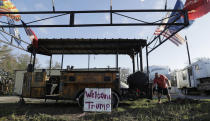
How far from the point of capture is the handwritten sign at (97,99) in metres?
5.15

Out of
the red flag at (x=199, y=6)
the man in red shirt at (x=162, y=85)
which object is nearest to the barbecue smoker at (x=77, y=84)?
the man in red shirt at (x=162, y=85)

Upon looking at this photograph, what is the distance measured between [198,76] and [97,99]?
1178 centimetres

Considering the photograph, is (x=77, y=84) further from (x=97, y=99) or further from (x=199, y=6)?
(x=199, y=6)

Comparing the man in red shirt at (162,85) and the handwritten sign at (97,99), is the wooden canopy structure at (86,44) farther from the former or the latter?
the handwritten sign at (97,99)

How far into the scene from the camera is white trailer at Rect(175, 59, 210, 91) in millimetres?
11538

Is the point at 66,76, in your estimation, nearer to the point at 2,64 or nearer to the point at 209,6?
the point at 209,6

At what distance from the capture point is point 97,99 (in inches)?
209

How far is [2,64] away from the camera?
22672 mm

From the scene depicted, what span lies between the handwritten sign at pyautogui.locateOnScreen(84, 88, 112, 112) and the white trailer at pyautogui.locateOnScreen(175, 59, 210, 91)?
10876 mm

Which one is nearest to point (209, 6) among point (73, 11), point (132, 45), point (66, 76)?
point (132, 45)

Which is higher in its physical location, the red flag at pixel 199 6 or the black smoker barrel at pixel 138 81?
the red flag at pixel 199 6

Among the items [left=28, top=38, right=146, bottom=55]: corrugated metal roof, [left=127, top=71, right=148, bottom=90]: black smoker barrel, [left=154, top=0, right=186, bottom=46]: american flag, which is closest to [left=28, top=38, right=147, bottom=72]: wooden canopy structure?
[left=28, top=38, right=146, bottom=55]: corrugated metal roof

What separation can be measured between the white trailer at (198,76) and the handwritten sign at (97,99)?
10876mm

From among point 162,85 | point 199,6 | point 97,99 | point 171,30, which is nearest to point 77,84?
point 97,99
